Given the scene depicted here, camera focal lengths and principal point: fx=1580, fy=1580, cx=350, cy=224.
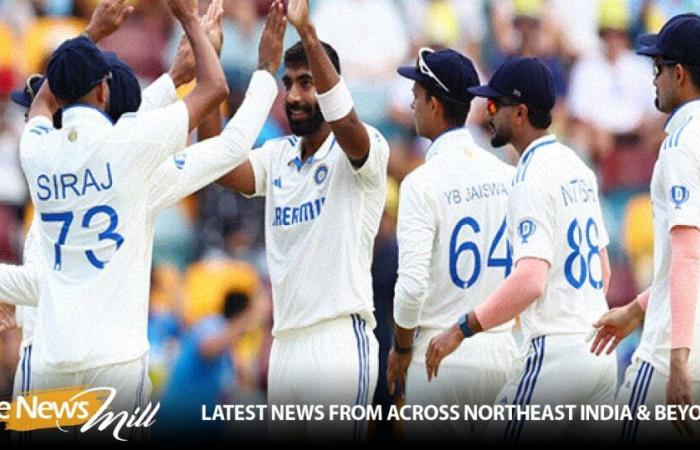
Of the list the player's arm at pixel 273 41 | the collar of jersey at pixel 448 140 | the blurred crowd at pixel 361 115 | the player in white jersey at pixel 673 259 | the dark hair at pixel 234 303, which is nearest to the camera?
the player in white jersey at pixel 673 259

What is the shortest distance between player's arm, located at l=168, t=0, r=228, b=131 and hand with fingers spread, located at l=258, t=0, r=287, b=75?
1.67ft

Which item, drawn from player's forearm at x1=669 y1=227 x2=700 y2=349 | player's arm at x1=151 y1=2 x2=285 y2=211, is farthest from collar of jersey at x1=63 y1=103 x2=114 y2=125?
player's forearm at x1=669 y1=227 x2=700 y2=349

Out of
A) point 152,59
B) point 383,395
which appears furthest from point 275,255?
point 152,59

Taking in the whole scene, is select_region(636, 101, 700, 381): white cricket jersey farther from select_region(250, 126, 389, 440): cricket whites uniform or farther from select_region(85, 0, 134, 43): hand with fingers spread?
select_region(85, 0, 134, 43): hand with fingers spread

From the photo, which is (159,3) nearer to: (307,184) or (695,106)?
(307,184)

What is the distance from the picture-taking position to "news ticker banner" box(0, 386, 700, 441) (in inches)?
255

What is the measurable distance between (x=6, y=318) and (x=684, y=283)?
336cm

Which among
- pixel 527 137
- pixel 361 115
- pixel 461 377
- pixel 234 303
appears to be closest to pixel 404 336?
pixel 461 377

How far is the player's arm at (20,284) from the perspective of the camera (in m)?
7.04

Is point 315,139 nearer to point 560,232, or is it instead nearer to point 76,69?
point 560,232

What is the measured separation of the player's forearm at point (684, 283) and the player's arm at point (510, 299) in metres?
0.88

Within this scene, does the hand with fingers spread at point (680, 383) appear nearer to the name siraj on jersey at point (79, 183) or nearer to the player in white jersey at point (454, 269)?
the player in white jersey at point (454, 269)

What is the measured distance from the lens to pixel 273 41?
741cm

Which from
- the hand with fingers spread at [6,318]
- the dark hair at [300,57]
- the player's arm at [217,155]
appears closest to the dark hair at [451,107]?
the dark hair at [300,57]
